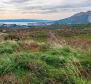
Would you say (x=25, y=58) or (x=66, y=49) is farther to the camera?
(x=66, y=49)

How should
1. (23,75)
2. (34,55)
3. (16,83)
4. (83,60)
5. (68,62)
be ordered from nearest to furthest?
(16,83), (23,75), (68,62), (34,55), (83,60)

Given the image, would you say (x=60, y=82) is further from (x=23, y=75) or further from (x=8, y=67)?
(x=8, y=67)

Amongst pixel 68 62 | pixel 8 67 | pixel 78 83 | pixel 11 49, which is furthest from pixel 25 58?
pixel 11 49

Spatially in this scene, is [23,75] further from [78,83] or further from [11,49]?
[11,49]

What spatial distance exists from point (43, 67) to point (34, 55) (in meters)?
1.19

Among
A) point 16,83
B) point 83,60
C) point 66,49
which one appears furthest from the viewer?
point 66,49

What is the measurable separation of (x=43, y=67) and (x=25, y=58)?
0.85 meters

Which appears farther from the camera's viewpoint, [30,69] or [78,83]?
[30,69]

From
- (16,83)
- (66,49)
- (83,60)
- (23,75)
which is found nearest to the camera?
(16,83)

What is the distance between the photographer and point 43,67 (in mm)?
7504

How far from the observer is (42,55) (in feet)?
28.5

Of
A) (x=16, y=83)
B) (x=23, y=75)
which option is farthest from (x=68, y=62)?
(x=16, y=83)

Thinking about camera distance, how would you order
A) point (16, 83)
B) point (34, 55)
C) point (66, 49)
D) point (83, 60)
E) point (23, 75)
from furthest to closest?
point (66, 49), point (83, 60), point (34, 55), point (23, 75), point (16, 83)

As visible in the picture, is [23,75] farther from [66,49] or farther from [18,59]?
[66,49]
